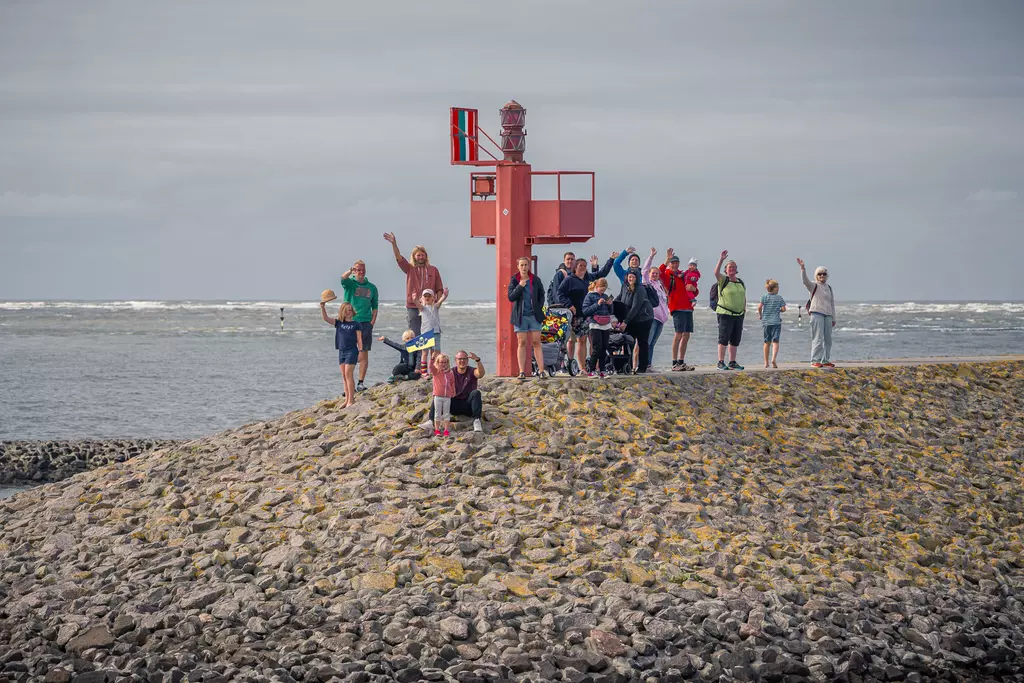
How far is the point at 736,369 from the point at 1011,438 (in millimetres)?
4542

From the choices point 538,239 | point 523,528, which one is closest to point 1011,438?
point 538,239

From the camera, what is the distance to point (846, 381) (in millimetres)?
17562

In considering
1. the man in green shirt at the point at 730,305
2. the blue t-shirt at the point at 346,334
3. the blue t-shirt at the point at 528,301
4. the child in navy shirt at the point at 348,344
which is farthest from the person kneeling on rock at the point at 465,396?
the man in green shirt at the point at 730,305

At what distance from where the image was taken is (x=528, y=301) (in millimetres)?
15172

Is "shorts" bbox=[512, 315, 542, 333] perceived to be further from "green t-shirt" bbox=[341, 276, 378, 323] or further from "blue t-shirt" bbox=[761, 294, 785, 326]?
"blue t-shirt" bbox=[761, 294, 785, 326]

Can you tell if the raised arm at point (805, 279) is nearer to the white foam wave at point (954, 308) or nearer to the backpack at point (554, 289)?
the backpack at point (554, 289)

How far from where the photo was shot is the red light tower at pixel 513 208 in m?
16.2

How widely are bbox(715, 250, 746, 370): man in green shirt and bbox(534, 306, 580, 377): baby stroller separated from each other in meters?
3.05

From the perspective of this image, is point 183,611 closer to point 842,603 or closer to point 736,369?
point 842,603

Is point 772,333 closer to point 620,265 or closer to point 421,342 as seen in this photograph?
point 620,265

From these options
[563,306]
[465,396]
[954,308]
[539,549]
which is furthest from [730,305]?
[954,308]

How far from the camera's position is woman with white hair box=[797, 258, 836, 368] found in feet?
59.2

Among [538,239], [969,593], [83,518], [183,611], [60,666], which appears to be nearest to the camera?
[60,666]

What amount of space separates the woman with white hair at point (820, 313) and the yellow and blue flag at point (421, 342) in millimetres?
6732
